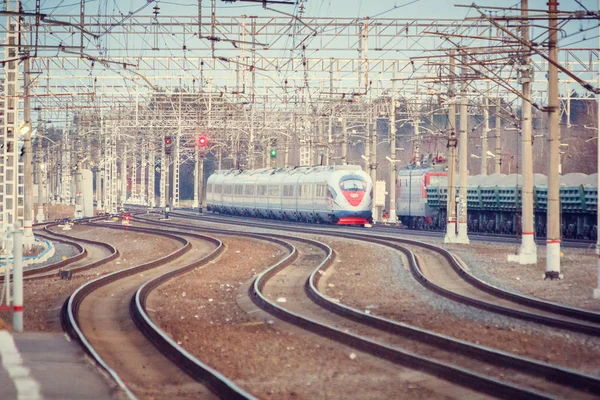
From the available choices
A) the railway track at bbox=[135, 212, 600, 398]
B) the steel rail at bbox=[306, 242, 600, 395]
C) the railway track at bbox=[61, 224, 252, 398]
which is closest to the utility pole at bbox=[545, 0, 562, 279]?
the railway track at bbox=[135, 212, 600, 398]

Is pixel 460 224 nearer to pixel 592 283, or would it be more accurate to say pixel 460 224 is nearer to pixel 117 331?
pixel 592 283

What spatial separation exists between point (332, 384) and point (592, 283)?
1311 cm

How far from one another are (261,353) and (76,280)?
12.5 meters

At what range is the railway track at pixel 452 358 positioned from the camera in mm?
10305

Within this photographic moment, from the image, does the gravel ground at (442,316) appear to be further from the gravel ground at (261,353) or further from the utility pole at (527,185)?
the utility pole at (527,185)

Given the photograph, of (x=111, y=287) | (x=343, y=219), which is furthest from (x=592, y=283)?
(x=343, y=219)

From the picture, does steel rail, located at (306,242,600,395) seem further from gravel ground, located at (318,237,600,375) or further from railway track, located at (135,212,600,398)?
gravel ground, located at (318,237,600,375)

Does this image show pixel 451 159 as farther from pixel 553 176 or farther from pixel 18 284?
pixel 18 284

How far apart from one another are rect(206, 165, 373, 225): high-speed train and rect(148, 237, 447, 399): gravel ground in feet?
89.1

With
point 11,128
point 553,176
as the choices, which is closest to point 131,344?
point 553,176

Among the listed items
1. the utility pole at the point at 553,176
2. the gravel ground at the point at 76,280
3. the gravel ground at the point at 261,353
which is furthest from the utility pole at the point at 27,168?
the utility pole at the point at 553,176

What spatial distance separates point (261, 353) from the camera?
1346 cm

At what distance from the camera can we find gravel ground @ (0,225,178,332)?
57.7 feet

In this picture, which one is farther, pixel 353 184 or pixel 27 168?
pixel 353 184
